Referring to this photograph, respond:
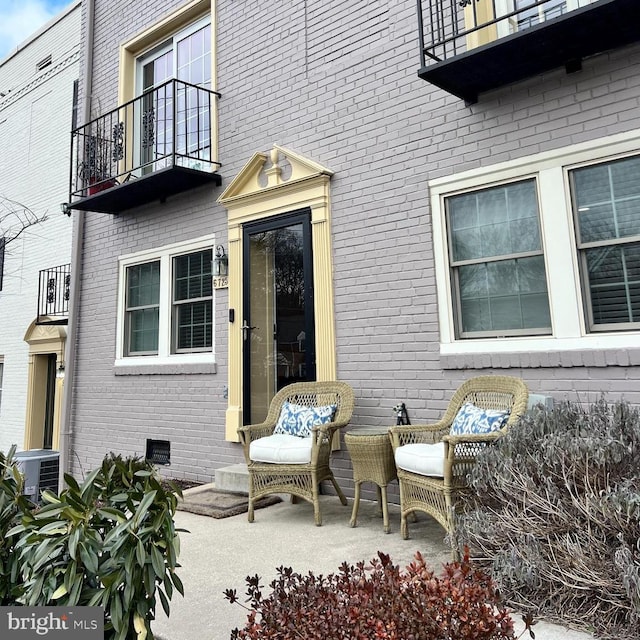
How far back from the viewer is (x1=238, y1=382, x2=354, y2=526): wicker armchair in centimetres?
338

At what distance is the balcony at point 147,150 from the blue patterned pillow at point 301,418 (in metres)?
2.65

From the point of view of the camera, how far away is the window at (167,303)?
214 inches

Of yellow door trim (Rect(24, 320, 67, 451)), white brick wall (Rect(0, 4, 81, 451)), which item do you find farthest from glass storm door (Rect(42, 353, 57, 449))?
white brick wall (Rect(0, 4, 81, 451))

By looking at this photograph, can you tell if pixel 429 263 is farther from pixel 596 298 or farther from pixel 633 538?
pixel 633 538

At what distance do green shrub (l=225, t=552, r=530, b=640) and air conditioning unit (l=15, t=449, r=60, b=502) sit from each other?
418cm

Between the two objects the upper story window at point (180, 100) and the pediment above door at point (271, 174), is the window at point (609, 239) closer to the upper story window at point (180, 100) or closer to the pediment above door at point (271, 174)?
the pediment above door at point (271, 174)

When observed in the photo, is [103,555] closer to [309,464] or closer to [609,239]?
[309,464]

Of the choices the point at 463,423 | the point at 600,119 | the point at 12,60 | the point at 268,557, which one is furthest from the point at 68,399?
the point at 12,60

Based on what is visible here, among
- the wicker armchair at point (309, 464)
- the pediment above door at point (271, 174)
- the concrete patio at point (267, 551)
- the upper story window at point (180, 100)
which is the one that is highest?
the upper story window at point (180, 100)

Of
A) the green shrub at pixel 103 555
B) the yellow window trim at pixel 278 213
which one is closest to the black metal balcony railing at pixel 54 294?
the yellow window trim at pixel 278 213

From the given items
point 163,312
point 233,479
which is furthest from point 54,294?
point 233,479

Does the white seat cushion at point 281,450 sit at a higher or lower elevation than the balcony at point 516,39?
lower

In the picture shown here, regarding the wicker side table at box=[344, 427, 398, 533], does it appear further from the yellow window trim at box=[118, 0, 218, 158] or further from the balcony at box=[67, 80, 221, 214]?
the yellow window trim at box=[118, 0, 218, 158]

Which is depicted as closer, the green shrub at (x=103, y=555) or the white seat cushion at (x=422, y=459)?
the green shrub at (x=103, y=555)
